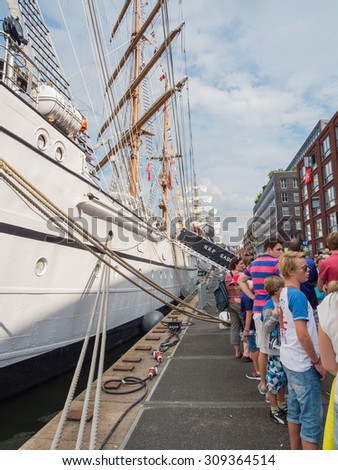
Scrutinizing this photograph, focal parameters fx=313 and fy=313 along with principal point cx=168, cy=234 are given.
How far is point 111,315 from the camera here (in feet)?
23.0

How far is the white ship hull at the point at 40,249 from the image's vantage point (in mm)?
4156

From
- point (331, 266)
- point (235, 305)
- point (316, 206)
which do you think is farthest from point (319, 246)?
point (331, 266)

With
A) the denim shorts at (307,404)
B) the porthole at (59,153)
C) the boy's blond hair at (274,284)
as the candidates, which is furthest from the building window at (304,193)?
the denim shorts at (307,404)

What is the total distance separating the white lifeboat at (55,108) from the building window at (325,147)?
3391cm

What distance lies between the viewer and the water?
3.72 metres

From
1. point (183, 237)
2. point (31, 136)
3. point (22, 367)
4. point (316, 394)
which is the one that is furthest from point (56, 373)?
point (183, 237)

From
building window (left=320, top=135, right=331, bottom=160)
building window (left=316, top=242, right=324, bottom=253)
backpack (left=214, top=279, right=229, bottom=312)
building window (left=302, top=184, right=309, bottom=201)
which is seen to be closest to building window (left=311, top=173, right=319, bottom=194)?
building window (left=302, top=184, right=309, bottom=201)

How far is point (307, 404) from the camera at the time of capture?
2109 mm

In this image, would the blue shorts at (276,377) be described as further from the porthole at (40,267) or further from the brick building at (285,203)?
the brick building at (285,203)

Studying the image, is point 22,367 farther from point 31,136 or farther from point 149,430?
point 31,136

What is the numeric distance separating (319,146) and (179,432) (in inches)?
1526

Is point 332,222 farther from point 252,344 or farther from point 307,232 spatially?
point 252,344

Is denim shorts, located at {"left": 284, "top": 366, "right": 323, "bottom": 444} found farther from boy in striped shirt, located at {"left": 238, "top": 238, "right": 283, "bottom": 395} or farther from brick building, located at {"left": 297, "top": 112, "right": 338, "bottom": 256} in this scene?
brick building, located at {"left": 297, "top": 112, "right": 338, "bottom": 256}

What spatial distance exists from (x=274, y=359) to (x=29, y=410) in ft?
11.2
